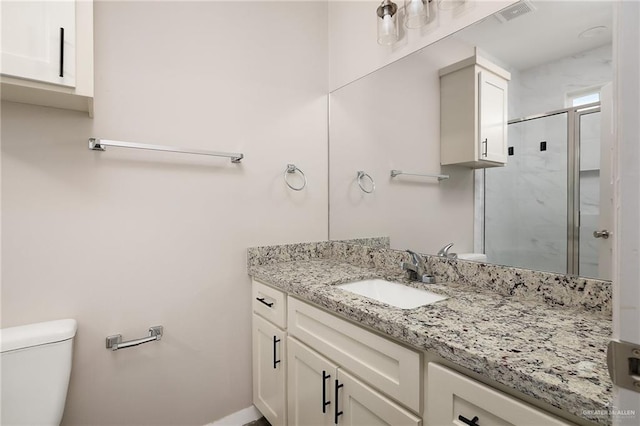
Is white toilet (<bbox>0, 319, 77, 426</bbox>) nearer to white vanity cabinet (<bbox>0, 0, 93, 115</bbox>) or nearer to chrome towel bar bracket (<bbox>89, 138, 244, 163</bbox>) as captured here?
chrome towel bar bracket (<bbox>89, 138, 244, 163</bbox>)

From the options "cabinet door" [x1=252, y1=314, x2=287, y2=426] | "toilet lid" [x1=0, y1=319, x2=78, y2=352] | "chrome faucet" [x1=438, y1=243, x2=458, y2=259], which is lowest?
"cabinet door" [x1=252, y1=314, x2=287, y2=426]

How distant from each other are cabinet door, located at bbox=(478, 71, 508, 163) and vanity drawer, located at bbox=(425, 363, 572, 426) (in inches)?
31.9

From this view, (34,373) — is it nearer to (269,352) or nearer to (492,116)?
(269,352)

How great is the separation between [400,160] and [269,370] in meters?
1.21

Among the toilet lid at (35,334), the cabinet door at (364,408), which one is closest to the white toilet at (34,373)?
the toilet lid at (35,334)


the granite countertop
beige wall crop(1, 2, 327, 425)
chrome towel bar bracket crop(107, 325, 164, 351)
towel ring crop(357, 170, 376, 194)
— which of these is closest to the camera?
the granite countertop

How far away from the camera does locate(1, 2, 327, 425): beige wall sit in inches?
46.1

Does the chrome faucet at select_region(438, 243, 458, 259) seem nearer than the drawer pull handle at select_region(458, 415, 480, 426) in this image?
No

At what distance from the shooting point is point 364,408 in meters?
0.95

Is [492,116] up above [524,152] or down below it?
above

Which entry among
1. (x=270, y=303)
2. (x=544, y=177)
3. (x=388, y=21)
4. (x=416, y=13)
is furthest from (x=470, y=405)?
(x=388, y=21)

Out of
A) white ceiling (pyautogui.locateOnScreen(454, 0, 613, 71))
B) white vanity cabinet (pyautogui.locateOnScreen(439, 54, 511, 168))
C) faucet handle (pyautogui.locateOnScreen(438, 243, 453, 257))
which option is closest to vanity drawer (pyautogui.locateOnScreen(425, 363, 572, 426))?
faucet handle (pyautogui.locateOnScreen(438, 243, 453, 257))

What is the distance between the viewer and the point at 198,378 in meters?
1.50

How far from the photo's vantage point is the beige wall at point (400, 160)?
135cm
